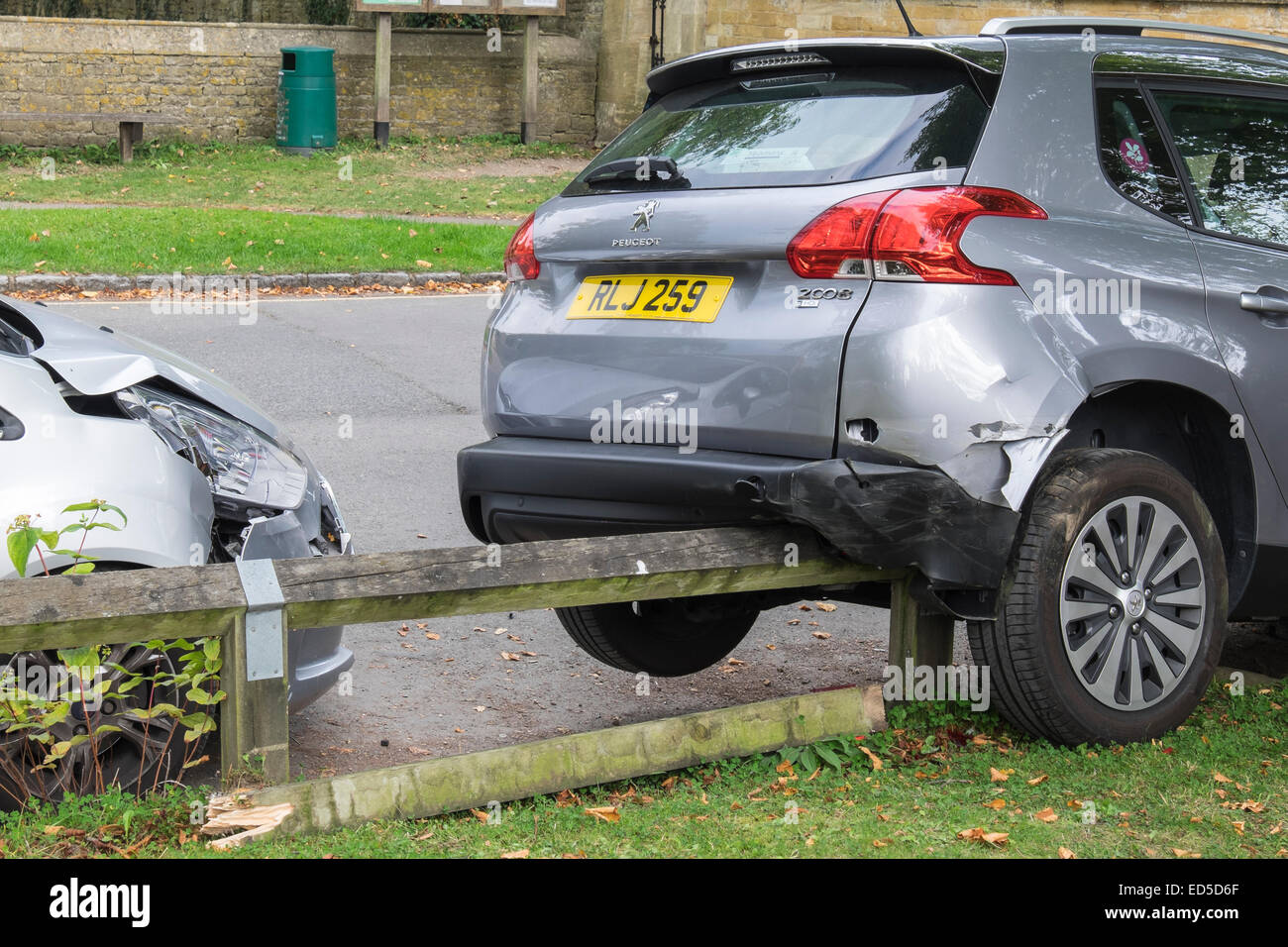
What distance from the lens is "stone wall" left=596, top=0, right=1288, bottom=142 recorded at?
23.4m

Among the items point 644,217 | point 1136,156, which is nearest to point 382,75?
point 644,217

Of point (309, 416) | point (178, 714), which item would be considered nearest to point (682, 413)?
point (178, 714)

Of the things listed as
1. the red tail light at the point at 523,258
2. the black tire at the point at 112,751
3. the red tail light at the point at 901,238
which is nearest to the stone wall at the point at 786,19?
the red tail light at the point at 523,258

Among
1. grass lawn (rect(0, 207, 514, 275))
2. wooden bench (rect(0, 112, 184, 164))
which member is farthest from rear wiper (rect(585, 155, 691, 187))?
wooden bench (rect(0, 112, 184, 164))

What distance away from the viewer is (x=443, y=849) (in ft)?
11.4

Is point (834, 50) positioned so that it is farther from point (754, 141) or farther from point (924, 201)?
point (924, 201)

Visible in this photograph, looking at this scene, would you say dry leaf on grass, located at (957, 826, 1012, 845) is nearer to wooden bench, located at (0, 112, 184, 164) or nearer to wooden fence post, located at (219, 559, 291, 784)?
wooden fence post, located at (219, 559, 291, 784)

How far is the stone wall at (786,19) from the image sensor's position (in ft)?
76.6

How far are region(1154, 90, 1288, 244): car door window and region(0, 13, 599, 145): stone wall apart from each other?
20.1 metres

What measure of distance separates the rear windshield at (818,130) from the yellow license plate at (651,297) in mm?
291

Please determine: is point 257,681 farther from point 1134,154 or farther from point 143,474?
point 1134,154

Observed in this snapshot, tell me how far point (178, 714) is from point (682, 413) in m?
1.52

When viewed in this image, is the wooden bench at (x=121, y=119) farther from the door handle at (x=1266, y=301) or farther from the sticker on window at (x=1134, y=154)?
the door handle at (x=1266, y=301)
